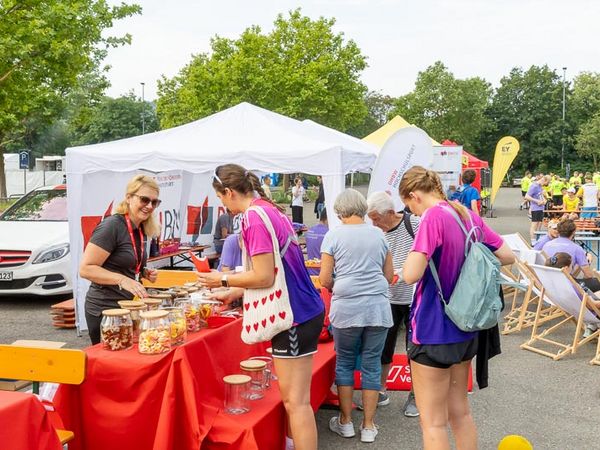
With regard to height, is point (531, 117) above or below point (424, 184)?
above

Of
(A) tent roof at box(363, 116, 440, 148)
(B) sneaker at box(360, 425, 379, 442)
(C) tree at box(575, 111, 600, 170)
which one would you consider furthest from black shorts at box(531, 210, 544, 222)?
(C) tree at box(575, 111, 600, 170)

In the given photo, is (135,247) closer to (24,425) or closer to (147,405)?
(147,405)

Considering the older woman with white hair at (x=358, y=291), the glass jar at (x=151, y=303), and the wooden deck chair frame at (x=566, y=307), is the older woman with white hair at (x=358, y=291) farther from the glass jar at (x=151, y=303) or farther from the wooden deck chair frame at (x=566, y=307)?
the wooden deck chair frame at (x=566, y=307)

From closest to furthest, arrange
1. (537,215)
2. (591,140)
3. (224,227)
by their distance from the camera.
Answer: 1. (224,227)
2. (537,215)
3. (591,140)

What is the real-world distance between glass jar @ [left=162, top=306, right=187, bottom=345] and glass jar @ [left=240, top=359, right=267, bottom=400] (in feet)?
1.60

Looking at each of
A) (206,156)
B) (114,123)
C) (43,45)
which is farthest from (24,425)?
(114,123)

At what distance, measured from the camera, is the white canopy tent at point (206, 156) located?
7215 millimetres

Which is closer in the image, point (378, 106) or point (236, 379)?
point (236, 379)

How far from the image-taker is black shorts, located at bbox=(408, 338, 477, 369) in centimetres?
307

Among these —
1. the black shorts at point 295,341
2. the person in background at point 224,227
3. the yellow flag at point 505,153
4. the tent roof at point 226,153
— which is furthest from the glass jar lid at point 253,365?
the yellow flag at point 505,153

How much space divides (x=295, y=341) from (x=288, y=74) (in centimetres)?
3275

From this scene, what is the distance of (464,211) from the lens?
3.21 metres

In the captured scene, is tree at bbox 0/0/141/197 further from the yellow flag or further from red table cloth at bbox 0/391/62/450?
the yellow flag

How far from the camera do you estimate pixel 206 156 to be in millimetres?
7441
